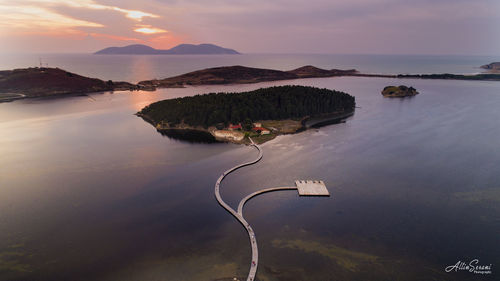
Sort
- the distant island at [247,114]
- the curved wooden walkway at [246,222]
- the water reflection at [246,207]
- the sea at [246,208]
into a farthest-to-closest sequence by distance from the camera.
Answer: the distant island at [247,114]
the water reflection at [246,207]
the sea at [246,208]
the curved wooden walkway at [246,222]

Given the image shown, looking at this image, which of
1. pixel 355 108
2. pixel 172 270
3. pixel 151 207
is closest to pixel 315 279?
pixel 172 270

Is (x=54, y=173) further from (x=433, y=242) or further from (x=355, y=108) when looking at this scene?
(x=355, y=108)

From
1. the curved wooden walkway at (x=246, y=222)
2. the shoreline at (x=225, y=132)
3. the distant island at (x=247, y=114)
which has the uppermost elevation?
the distant island at (x=247, y=114)

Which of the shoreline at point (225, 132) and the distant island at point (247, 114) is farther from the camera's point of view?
the distant island at point (247, 114)

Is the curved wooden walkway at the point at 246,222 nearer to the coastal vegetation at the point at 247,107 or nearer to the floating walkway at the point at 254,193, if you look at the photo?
the floating walkway at the point at 254,193

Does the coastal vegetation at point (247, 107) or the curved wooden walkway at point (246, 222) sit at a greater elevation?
the coastal vegetation at point (247, 107)

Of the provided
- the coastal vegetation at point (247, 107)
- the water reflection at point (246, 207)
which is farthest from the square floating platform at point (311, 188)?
the coastal vegetation at point (247, 107)

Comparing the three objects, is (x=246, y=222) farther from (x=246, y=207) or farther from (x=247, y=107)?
(x=247, y=107)
